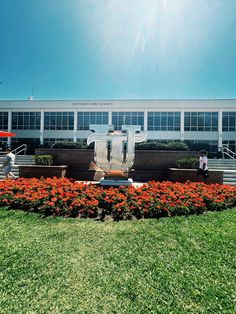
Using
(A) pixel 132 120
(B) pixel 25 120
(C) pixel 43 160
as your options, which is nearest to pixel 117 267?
(C) pixel 43 160

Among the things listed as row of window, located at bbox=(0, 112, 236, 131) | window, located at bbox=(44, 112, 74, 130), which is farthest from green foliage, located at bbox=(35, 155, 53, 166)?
window, located at bbox=(44, 112, 74, 130)

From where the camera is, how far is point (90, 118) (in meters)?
33.4

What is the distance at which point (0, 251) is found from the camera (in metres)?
3.72

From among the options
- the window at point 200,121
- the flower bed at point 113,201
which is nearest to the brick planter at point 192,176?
the flower bed at point 113,201

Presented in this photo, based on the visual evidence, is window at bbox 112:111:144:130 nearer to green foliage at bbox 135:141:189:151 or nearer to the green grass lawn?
green foliage at bbox 135:141:189:151

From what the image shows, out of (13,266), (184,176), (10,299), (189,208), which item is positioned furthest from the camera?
(184,176)

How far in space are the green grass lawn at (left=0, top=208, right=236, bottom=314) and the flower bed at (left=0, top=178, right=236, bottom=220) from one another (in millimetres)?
530

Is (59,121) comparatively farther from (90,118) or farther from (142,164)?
(142,164)

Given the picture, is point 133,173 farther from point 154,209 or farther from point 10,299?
point 10,299

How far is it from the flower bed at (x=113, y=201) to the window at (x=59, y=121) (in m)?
27.8

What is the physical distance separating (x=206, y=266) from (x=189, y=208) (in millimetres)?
2701

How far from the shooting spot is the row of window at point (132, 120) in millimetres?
31484

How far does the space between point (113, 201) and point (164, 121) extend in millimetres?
27889

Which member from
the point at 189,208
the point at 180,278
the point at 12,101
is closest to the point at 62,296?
the point at 180,278
